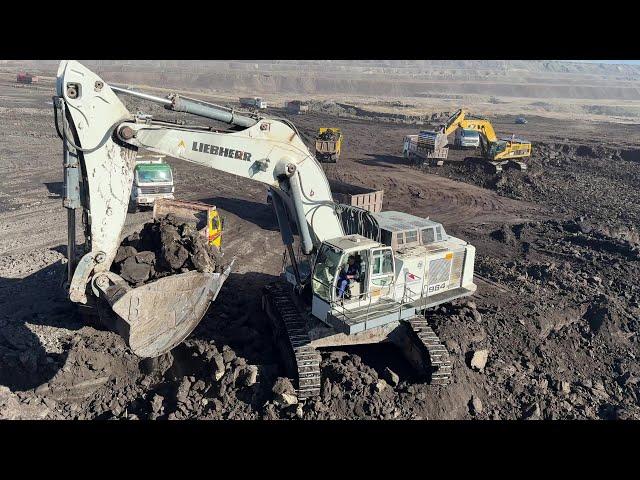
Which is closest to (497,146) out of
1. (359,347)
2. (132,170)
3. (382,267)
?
(359,347)

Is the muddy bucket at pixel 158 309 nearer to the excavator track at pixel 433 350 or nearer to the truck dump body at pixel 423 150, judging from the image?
the excavator track at pixel 433 350

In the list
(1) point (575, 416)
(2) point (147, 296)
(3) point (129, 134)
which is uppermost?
(3) point (129, 134)

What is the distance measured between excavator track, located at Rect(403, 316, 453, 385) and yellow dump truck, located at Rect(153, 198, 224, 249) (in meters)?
8.47

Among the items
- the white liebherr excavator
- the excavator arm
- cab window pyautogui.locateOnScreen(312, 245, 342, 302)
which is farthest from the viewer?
cab window pyautogui.locateOnScreen(312, 245, 342, 302)

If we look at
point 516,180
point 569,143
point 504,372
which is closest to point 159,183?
point 504,372

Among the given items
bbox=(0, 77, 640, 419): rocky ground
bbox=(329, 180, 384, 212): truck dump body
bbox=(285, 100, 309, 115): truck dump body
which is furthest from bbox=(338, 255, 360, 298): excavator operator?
bbox=(285, 100, 309, 115): truck dump body

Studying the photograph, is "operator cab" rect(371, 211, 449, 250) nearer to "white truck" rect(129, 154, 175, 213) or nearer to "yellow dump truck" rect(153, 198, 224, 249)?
"yellow dump truck" rect(153, 198, 224, 249)

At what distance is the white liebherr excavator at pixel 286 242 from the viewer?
9.93m

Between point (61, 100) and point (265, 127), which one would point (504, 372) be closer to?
point (265, 127)

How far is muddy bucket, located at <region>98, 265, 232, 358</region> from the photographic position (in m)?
10.3

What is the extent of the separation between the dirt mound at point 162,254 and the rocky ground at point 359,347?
50cm

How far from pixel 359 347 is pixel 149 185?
45.6 ft

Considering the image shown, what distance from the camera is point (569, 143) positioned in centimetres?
5003

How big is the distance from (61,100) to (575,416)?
477 inches
